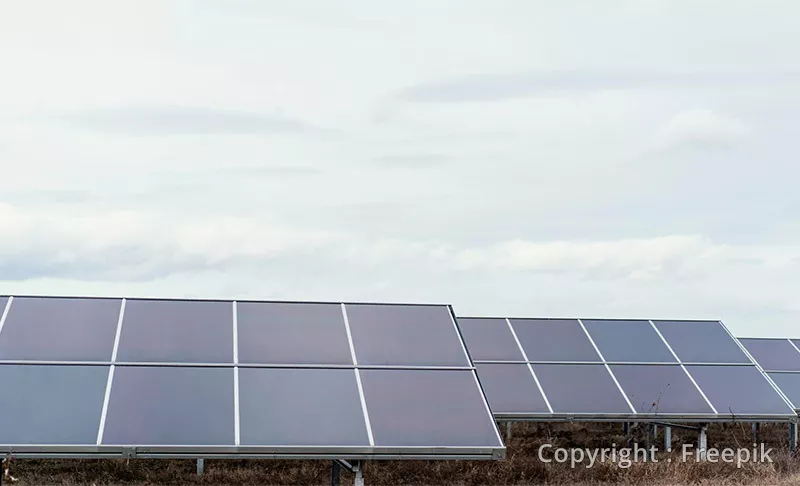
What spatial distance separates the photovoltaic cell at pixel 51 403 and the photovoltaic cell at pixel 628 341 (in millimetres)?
11208

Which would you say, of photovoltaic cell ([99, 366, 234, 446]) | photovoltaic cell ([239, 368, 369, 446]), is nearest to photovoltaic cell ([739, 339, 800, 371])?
photovoltaic cell ([239, 368, 369, 446])

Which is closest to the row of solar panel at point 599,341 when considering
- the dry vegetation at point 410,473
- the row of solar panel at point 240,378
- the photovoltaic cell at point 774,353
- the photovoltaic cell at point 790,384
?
the dry vegetation at point 410,473

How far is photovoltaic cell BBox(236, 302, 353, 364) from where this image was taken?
1355cm

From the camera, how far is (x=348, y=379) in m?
13.2

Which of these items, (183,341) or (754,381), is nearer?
(183,341)

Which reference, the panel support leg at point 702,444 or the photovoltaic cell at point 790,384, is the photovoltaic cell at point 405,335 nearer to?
the panel support leg at point 702,444

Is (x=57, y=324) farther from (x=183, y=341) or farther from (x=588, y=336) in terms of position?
(x=588, y=336)

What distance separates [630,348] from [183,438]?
38.1ft

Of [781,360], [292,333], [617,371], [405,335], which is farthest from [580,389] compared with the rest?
[781,360]

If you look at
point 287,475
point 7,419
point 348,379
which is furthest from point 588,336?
point 7,419

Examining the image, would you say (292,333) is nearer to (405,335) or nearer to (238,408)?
(405,335)

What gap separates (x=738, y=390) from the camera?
19.1 m

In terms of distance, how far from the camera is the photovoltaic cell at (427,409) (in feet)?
40.2

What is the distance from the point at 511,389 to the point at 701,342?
534 centimetres
